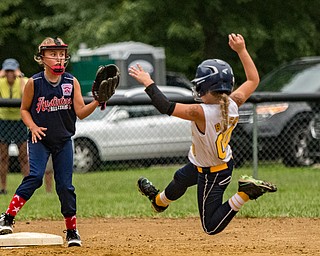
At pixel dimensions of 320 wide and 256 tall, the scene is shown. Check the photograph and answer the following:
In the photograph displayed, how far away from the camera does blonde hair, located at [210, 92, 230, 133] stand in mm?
8797

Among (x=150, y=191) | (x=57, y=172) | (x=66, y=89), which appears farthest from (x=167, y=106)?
(x=150, y=191)

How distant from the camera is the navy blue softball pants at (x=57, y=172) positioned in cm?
936

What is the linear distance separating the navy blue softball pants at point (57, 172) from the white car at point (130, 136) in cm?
777

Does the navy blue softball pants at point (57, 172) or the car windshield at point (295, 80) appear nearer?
the navy blue softball pants at point (57, 172)

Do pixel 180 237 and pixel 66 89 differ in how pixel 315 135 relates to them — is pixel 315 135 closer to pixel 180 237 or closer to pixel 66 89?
pixel 180 237

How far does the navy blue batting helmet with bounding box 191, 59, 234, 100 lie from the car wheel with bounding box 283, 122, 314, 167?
7.96 metres

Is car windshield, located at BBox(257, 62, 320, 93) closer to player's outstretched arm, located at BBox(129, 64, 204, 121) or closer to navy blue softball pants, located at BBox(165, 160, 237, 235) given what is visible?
navy blue softball pants, located at BBox(165, 160, 237, 235)

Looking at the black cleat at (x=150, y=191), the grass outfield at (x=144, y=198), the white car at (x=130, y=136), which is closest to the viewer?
the black cleat at (x=150, y=191)

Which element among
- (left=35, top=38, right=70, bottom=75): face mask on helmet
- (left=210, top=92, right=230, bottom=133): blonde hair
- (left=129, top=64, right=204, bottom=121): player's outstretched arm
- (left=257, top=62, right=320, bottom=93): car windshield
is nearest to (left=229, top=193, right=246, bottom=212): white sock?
(left=210, top=92, right=230, bottom=133): blonde hair

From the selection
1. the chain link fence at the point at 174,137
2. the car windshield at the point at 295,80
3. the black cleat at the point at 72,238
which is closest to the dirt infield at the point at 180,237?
the black cleat at the point at 72,238

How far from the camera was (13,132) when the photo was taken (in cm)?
1495

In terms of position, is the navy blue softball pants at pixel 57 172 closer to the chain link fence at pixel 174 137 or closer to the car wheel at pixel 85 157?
the chain link fence at pixel 174 137

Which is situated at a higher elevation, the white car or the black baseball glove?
the black baseball glove

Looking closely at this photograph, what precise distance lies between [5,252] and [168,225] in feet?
8.94
